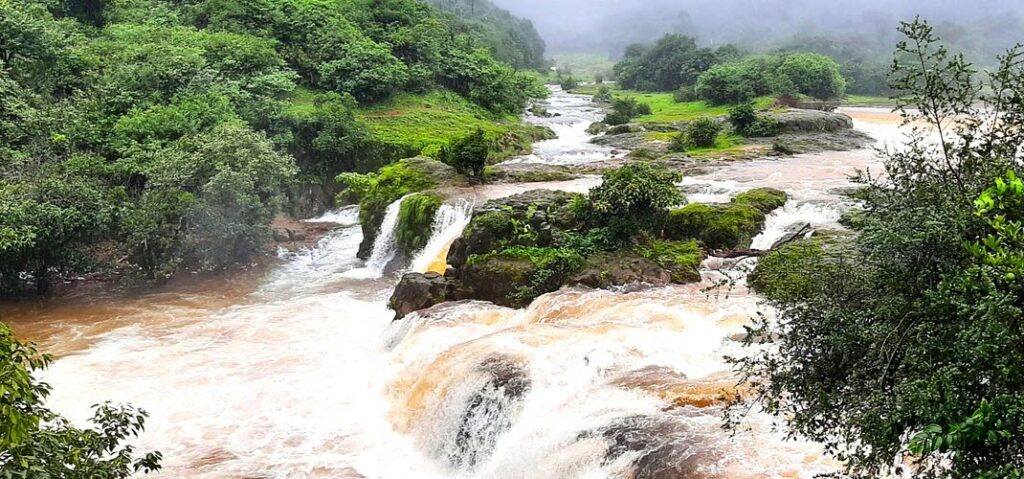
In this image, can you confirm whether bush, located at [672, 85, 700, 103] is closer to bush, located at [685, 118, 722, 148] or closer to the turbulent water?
bush, located at [685, 118, 722, 148]

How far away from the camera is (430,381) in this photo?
36.7 ft

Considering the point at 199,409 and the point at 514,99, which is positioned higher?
the point at 514,99

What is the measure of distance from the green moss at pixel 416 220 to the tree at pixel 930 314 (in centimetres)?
1383

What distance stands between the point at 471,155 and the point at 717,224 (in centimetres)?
877

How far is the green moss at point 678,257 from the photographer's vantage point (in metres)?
13.5

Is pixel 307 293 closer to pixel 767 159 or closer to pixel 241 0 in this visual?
pixel 767 159

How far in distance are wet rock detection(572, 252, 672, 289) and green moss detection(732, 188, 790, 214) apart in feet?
13.7

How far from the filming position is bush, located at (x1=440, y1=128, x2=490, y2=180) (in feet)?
69.8

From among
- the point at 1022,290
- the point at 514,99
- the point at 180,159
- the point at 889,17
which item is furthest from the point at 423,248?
the point at 889,17

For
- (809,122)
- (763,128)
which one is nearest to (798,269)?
(763,128)

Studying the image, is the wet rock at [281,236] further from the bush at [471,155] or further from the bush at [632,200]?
the bush at [632,200]

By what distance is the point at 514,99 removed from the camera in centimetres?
4069

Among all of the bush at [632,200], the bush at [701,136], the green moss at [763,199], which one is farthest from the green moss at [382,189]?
the bush at [701,136]

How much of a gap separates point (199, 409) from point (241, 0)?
1226 inches
